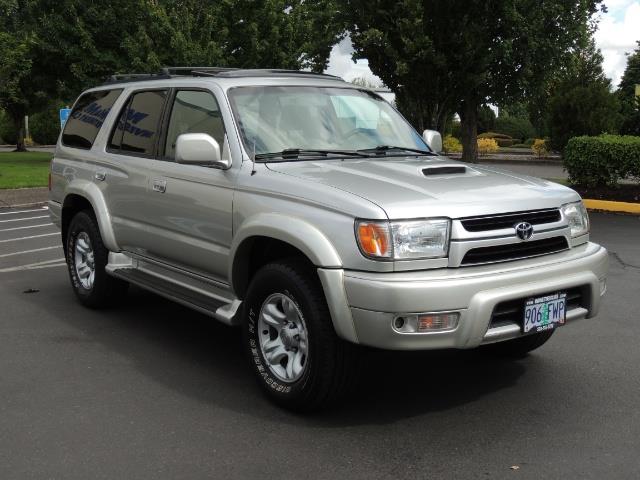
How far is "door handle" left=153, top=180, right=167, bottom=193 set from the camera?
5220 mm

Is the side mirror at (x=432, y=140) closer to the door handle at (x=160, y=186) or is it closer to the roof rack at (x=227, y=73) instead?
the roof rack at (x=227, y=73)

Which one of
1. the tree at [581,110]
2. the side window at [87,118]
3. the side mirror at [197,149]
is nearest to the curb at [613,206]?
the side window at [87,118]

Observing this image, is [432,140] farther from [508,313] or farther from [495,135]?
[495,135]

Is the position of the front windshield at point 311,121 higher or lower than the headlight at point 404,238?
higher

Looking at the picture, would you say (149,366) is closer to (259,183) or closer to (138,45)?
(259,183)

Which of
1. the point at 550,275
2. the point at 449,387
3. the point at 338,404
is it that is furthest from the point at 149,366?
the point at 550,275

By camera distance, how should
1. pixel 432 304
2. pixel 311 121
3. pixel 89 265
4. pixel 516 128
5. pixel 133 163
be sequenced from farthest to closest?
pixel 516 128 → pixel 89 265 → pixel 133 163 → pixel 311 121 → pixel 432 304

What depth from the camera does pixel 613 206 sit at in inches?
535

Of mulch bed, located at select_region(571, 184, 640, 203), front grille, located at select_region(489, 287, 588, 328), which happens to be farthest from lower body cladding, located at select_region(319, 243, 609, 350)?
mulch bed, located at select_region(571, 184, 640, 203)

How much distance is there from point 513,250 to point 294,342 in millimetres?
1290

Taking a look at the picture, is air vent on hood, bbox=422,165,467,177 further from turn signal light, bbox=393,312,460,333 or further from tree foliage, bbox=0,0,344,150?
tree foliage, bbox=0,0,344,150

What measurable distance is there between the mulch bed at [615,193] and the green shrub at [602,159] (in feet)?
0.50

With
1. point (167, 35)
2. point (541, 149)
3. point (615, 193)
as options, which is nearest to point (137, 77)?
point (615, 193)

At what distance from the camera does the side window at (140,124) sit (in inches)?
221
